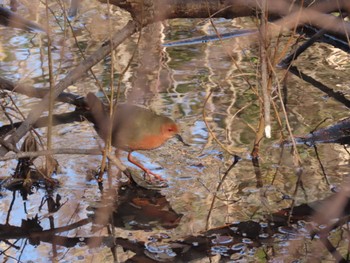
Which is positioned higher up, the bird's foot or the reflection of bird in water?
the reflection of bird in water

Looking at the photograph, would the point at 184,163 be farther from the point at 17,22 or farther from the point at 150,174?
the point at 17,22

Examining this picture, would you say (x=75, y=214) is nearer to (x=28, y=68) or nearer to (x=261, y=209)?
(x=261, y=209)

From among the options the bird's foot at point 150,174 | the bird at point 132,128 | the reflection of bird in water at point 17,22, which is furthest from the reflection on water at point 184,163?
the reflection of bird in water at point 17,22

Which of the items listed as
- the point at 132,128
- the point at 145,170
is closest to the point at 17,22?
the point at 132,128

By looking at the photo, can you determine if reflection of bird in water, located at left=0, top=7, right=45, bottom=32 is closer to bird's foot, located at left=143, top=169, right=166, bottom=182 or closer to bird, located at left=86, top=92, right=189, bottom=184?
bird, located at left=86, top=92, right=189, bottom=184

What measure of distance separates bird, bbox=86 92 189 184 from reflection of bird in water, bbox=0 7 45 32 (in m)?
3.46

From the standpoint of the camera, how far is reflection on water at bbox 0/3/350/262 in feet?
14.2

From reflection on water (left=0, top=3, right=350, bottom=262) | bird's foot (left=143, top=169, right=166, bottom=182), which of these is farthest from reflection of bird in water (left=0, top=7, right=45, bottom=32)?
bird's foot (left=143, top=169, right=166, bottom=182)

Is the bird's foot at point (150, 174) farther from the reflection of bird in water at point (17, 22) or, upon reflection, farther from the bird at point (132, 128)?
the reflection of bird in water at point (17, 22)

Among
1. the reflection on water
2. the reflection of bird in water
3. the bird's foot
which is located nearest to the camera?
the reflection on water

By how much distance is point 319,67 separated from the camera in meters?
7.38

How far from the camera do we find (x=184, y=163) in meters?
5.32

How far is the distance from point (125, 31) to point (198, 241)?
1.67 meters

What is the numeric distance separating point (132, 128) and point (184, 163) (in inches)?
18.1
